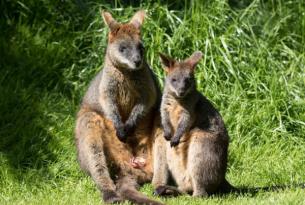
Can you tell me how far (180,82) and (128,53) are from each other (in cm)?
62

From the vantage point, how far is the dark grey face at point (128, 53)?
749 centimetres

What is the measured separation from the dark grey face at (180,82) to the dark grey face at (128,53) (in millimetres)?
354

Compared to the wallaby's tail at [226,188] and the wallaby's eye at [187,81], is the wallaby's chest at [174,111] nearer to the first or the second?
the wallaby's eye at [187,81]

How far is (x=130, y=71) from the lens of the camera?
7.73 metres

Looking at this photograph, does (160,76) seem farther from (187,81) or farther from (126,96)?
(187,81)

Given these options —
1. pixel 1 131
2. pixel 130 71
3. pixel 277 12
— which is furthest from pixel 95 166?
pixel 277 12

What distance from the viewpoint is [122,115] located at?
787 cm

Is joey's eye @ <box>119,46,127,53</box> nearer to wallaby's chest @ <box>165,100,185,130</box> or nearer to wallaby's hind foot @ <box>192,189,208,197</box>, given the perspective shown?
wallaby's chest @ <box>165,100,185,130</box>

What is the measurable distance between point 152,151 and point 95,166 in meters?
0.64

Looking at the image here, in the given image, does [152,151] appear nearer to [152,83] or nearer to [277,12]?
[152,83]

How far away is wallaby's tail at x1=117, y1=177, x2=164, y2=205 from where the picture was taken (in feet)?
22.1

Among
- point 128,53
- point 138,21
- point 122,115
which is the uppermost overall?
point 138,21

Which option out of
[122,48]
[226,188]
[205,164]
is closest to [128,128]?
[122,48]

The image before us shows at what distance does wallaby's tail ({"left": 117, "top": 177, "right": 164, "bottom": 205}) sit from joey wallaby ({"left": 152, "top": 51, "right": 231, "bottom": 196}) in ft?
0.73
